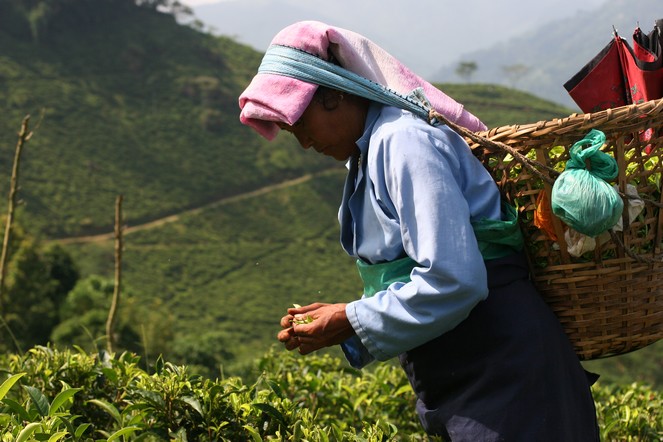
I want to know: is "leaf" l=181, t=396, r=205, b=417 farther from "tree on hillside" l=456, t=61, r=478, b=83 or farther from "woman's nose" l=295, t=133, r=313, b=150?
"tree on hillside" l=456, t=61, r=478, b=83

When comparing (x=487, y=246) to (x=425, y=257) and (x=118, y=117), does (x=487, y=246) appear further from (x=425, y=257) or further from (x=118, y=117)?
(x=118, y=117)

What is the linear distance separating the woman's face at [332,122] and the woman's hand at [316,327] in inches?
13.7

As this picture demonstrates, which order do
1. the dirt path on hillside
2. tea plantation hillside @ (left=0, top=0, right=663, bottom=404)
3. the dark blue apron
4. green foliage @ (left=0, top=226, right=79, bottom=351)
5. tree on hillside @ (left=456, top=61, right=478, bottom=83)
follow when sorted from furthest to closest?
tree on hillside @ (left=456, top=61, right=478, bottom=83) → the dirt path on hillside → tea plantation hillside @ (left=0, top=0, right=663, bottom=404) → green foliage @ (left=0, top=226, right=79, bottom=351) → the dark blue apron

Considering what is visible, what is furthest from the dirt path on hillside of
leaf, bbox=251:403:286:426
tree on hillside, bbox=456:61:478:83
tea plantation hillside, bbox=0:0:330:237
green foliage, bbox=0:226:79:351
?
tree on hillside, bbox=456:61:478:83

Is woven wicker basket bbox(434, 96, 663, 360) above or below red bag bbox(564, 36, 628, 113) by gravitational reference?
below

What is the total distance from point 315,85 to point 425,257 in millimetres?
433

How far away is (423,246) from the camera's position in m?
1.38

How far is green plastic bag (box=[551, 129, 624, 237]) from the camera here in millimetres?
1353

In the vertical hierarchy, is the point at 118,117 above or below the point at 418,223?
below

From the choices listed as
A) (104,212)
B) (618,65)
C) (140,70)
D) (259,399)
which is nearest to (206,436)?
(259,399)

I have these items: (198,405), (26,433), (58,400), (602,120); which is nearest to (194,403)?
(198,405)

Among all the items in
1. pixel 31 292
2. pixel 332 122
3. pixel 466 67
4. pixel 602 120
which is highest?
pixel 602 120

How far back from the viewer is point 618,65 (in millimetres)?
1835

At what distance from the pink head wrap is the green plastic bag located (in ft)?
1.03
